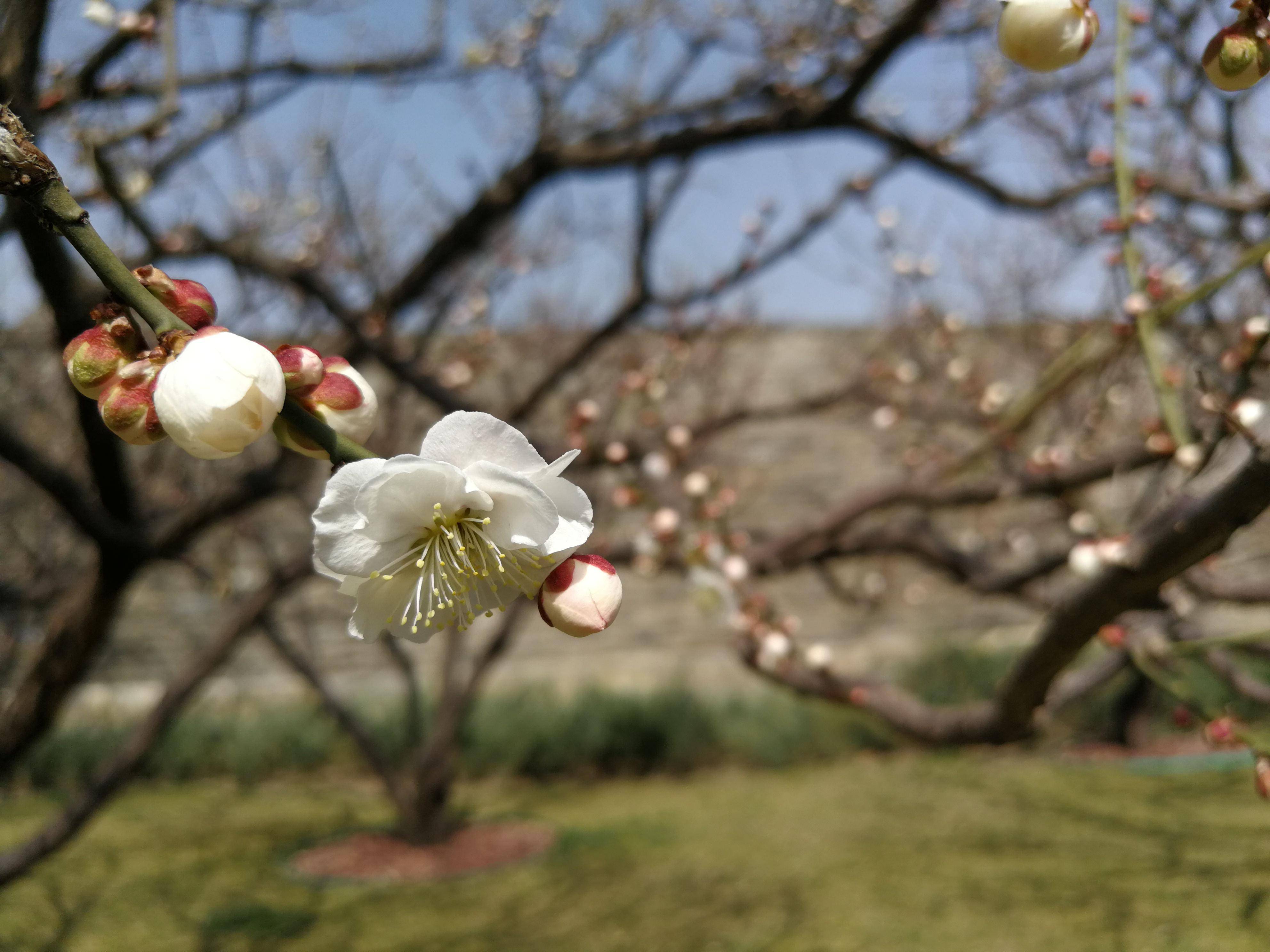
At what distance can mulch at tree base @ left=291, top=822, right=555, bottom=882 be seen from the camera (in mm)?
3699

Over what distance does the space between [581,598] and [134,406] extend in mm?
296

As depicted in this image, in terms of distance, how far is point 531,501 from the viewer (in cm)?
54

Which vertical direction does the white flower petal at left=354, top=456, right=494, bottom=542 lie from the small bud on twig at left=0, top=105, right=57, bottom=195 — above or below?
below

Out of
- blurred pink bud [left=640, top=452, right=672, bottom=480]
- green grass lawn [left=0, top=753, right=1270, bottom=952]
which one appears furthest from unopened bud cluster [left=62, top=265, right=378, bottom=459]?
green grass lawn [left=0, top=753, right=1270, bottom=952]

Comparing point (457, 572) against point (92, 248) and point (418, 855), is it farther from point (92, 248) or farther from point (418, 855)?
point (418, 855)

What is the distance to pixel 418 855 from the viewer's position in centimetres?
391

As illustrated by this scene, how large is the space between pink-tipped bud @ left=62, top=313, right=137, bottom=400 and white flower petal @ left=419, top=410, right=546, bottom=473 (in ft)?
0.65

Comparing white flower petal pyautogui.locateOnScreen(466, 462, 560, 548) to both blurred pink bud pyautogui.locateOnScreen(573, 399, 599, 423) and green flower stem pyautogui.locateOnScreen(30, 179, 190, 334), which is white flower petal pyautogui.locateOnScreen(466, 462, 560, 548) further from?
blurred pink bud pyautogui.locateOnScreen(573, 399, 599, 423)

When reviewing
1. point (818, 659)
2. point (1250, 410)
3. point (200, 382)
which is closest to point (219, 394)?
point (200, 382)

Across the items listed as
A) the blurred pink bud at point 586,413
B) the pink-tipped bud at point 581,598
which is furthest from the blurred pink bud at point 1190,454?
the blurred pink bud at point 586,413

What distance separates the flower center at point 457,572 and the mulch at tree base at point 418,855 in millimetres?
3411

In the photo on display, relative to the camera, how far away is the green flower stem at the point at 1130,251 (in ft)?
3.88

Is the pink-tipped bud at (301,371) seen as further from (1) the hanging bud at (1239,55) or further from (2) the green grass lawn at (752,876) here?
(2) the green grass lawn at (752,876)

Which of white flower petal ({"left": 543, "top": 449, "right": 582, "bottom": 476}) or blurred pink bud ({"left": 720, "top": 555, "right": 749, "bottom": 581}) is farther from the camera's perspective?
blurred pink bud ({"left": 720, "top": 555, "right": 749, "bottom": 581})
